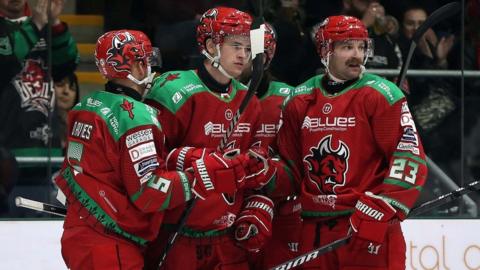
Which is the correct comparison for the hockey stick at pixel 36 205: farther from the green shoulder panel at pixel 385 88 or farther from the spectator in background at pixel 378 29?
the spectator in background at pixel 378 29

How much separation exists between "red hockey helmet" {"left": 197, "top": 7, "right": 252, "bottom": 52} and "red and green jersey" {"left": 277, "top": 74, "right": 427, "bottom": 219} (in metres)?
0.36

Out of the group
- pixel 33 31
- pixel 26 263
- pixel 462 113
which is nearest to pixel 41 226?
pixel 26 263

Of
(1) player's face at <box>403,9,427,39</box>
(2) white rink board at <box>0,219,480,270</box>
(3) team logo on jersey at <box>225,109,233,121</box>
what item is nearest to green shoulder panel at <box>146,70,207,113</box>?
(3) team logo on jersey at <box>225,109,233,121</box>

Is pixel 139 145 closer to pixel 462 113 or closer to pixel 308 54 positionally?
pixel 308 54

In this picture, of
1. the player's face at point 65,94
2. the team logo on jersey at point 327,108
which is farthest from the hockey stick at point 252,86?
the player's face at point 65,94

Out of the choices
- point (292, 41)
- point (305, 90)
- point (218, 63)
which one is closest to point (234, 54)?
point (218, 63)

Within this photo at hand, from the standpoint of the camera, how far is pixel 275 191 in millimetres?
5445

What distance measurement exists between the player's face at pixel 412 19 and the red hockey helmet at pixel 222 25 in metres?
1.78

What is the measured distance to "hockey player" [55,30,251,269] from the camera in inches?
193

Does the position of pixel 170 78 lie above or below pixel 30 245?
above

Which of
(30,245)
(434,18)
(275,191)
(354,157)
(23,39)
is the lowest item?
(30,245)

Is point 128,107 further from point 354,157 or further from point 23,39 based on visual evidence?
point 23,39

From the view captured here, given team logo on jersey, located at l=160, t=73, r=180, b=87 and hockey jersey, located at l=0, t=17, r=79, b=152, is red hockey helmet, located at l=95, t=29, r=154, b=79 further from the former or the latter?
hockey jersey, located at l=0, t=17, r=79, b=152

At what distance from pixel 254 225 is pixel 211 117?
417mm
